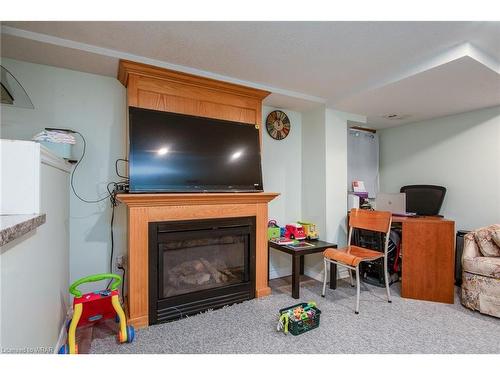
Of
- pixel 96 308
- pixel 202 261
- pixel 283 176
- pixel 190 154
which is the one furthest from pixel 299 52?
pixel 96 308

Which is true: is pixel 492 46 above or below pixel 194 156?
above

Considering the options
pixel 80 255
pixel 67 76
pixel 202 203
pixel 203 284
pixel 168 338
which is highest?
pixel 67 76

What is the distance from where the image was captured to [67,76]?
216 cm

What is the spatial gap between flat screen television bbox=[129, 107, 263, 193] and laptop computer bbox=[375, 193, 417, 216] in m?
1.76

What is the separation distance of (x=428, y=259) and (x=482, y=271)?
397mm

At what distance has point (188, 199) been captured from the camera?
2.11 m

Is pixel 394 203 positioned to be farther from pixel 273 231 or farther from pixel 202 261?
pixel 202 261

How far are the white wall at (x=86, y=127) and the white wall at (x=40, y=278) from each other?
17cm

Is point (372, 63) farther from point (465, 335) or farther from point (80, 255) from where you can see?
point (80, 255)

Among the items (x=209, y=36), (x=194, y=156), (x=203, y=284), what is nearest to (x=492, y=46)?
(x=209, y=36)

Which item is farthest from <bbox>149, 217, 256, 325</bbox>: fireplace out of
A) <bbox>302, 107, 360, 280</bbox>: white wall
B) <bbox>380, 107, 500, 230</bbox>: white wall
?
<bbox>380, 107, 500, 230</bbox>: white wall

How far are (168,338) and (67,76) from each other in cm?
234
